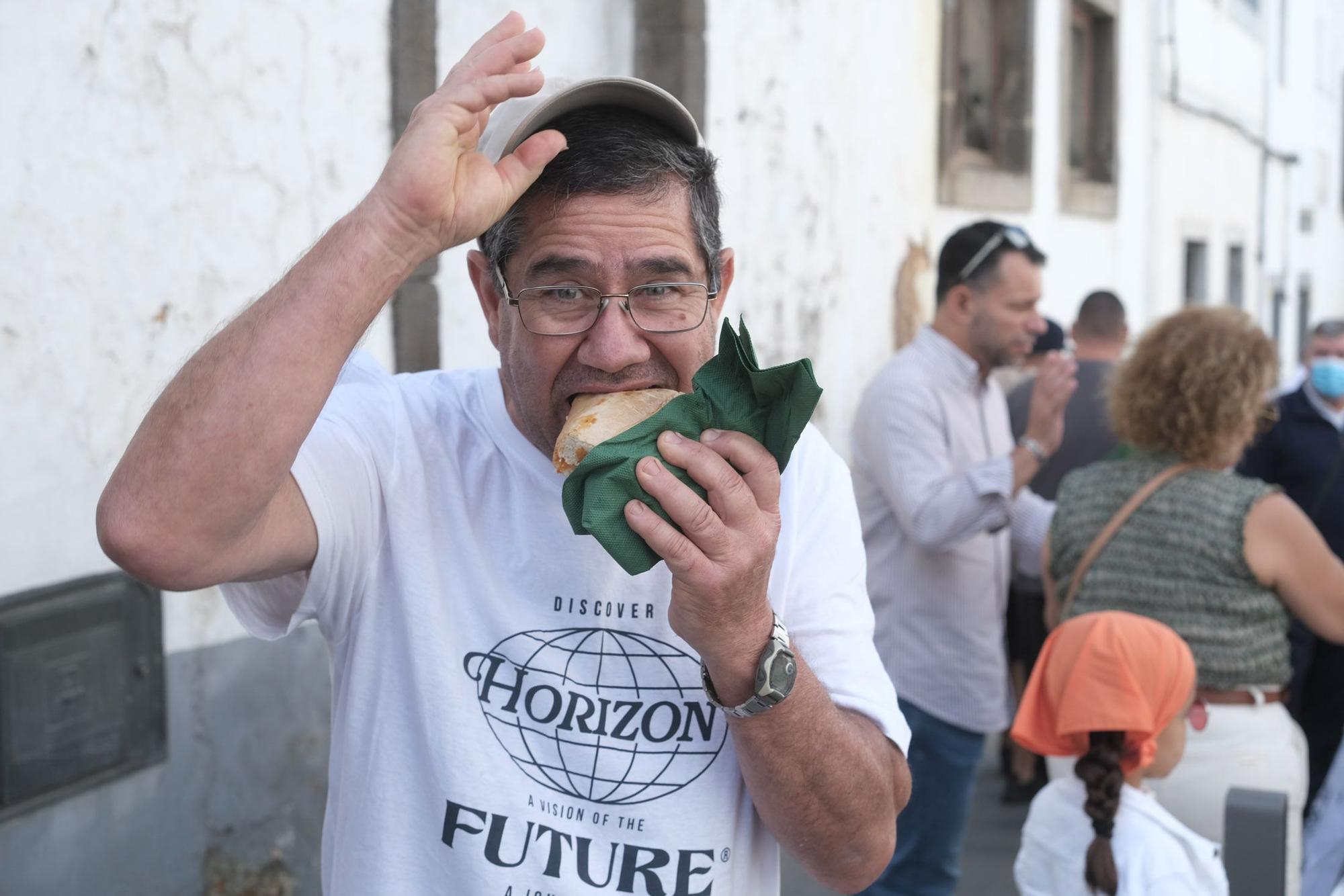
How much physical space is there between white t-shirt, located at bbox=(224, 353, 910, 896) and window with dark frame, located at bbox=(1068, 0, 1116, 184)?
37.0ft

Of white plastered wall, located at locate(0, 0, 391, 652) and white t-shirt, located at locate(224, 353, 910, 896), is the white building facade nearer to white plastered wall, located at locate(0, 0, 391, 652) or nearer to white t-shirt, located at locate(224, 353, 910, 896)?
white plastered wall, located at locate(0, 0, 391, 652)

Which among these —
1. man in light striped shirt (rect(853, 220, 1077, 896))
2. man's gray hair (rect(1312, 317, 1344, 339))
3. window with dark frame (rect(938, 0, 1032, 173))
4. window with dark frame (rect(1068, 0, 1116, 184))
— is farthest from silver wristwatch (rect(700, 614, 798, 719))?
window with dark frame (rect(1068, 0, 1116, 184))

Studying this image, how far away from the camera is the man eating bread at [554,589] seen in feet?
5.04

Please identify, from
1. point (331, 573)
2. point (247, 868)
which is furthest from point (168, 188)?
point (331, 573)

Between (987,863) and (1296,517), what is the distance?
254 centimetres

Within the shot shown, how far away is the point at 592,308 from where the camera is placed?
175 cm

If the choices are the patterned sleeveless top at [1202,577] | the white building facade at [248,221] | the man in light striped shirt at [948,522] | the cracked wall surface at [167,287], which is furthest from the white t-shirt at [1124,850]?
the cracked wall surface at [167,287]

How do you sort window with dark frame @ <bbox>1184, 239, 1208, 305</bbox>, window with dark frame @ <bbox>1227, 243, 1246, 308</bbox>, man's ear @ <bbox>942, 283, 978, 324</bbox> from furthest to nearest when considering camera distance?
window with dark frame @ <bbox>1227, 243, 1246, 308</bbox> → window with dark frame @ <bbox>1184, 239, 1208, 305</bbox> → man's ear @ <bbox>942, 283, 978, 324</bbox>

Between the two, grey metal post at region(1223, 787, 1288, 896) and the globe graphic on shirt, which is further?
grey metal post at region(1223, 787, 1288, 896)

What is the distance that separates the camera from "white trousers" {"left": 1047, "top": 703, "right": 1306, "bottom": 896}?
3215 millimetres

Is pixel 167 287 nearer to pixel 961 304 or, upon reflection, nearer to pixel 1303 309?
pixel 961 304

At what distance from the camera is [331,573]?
5.67ft

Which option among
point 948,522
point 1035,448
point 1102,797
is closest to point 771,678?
point 1102,797

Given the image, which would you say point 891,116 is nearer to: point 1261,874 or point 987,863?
point 987,863
